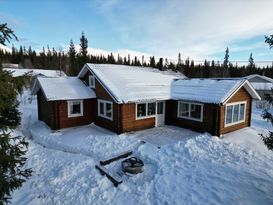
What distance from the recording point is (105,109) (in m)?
13.3

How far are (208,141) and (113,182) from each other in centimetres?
613

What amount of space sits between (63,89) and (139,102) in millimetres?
5756

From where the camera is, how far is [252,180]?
22.9 ft

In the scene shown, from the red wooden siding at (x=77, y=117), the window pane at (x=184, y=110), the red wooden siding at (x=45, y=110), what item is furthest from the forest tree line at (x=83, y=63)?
the window pane at (x=184, y=110)

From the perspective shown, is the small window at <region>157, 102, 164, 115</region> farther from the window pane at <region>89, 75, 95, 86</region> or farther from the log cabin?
the window pane at <region>89, 75, 95, 86</region>

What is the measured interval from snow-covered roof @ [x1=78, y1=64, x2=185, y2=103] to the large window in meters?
0.70

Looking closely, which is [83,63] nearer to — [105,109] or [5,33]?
[105,109]

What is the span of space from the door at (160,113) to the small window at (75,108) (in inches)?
221

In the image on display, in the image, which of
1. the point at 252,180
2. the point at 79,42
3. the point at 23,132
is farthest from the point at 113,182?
the point at 79,42

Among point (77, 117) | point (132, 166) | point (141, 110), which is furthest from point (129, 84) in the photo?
point (132, 166)

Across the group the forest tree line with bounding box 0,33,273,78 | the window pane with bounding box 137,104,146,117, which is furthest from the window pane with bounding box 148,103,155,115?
the forest tree line with bounding box 0,33,273,78

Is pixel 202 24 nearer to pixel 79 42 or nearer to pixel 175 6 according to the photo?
pixel 175 6

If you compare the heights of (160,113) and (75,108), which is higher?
(75,108)

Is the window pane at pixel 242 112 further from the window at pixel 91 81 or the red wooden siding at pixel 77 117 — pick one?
the window at pixel 91 81
